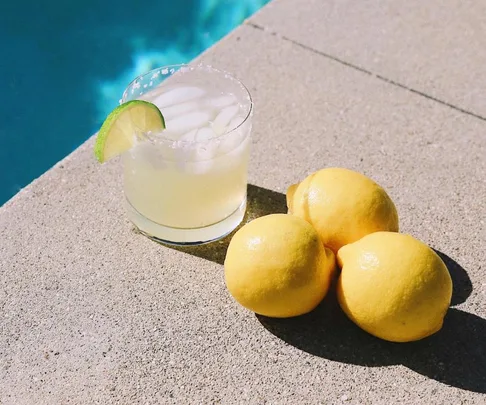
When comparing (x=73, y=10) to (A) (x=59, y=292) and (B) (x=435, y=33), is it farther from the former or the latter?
(A) (x=59, y=292)

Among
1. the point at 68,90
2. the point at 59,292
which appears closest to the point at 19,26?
the point at 68,90

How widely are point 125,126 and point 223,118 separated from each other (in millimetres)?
335

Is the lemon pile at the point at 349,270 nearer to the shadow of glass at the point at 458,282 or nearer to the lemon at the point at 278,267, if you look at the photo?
the lemon at the point at 278,267

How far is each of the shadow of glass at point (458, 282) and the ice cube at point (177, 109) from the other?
1002 millimetres

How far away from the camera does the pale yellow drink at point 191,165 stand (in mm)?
2219

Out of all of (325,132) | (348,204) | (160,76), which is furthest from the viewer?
(325,132)

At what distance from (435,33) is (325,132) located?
3.73 ft

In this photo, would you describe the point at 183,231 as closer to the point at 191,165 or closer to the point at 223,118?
the point at 191,165

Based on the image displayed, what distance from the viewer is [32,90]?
421 centimetres

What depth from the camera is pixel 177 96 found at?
237 centimetres

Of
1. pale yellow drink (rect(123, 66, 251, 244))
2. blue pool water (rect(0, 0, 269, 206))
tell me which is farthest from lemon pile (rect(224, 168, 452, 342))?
blue pool water (rect(0, 0, 269, 206))

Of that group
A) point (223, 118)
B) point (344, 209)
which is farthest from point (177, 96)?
point (344, 209)

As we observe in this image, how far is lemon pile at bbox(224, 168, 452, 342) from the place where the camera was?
1969 mm

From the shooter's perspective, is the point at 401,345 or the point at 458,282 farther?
the point at 458,282
